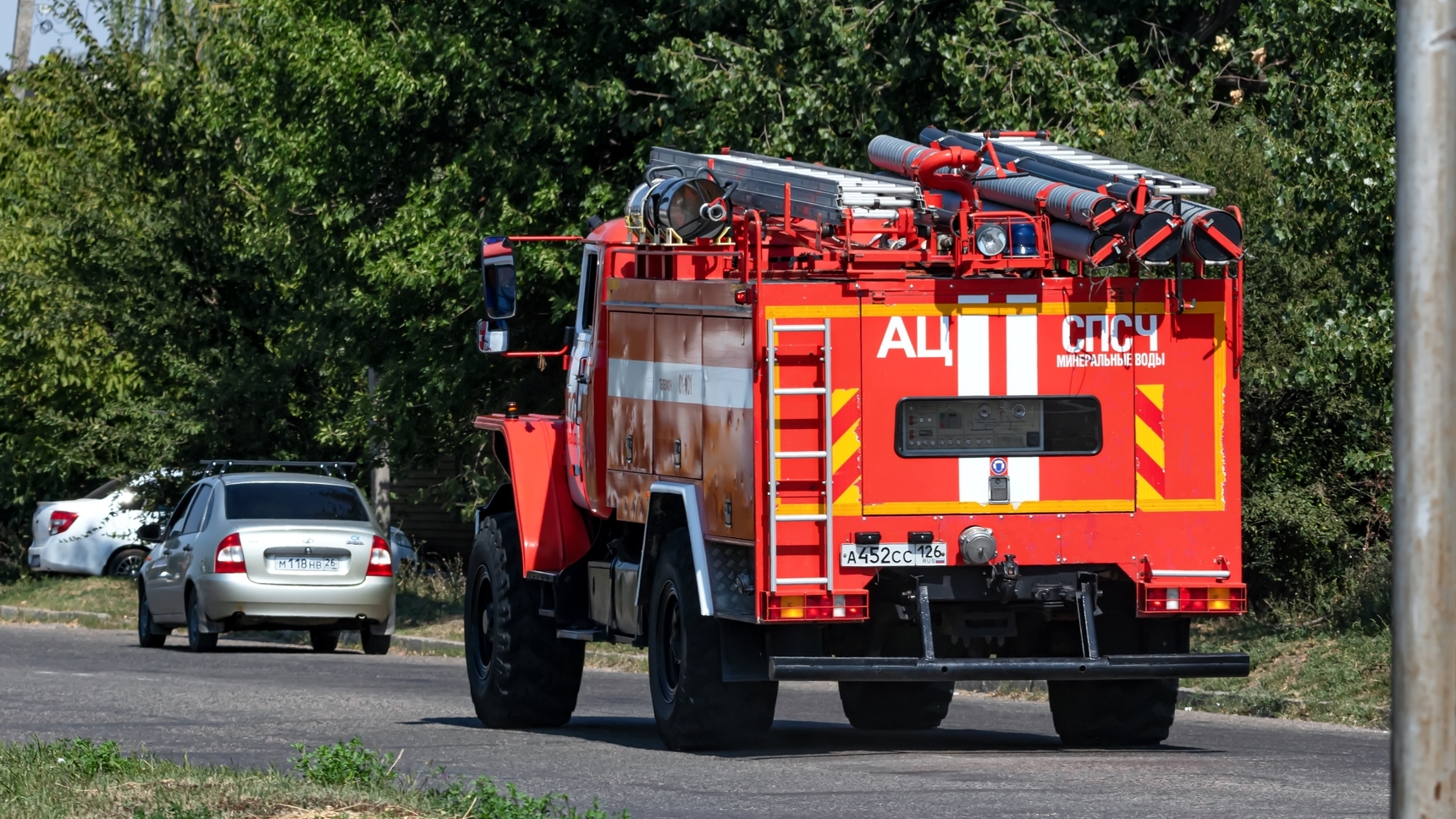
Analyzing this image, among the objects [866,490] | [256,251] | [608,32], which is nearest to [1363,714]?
[866,490]

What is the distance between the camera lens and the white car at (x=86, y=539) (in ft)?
108

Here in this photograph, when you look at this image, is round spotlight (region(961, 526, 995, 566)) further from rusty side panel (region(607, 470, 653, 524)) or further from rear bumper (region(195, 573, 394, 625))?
rear bumper (region(195, 573, 394, 625))

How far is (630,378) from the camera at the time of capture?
520 inches

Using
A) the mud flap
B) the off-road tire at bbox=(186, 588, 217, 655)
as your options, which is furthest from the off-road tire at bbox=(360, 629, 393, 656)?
the mud flap

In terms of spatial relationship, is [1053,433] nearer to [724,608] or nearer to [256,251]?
[724,608]

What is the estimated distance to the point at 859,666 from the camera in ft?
36.2

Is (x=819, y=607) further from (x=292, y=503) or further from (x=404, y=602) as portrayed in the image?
(x=404, y=602)

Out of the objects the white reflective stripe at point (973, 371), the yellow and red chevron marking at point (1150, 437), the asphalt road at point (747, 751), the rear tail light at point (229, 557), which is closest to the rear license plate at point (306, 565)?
the rear tail light at point (229, 557)

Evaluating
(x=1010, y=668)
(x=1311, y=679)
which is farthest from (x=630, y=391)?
(x=1311, y=679)

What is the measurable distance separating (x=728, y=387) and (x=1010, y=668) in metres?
1.97

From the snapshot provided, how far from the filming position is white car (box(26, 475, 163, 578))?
3300 centimetres

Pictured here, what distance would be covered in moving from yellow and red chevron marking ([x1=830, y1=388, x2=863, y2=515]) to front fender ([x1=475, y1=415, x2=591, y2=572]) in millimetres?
3195

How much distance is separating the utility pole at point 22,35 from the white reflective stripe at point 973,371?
3093 cm

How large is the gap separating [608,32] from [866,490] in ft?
42.0
